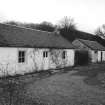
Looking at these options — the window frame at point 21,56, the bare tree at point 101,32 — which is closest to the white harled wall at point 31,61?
the window frame at point 21,56

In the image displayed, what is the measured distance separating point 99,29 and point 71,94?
6211 cm

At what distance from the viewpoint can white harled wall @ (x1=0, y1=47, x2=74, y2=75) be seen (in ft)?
44.7

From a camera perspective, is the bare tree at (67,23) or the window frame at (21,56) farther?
the bare tree at (67,23)

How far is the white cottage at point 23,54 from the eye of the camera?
13.8 m

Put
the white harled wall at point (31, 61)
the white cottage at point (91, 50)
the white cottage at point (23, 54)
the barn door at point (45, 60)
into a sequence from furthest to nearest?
the white cottage at point (91, 50), the barn door at point (45, 60), the white cottage at point (23, 54), the white harled wall at point (31, 61)

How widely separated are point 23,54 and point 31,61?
131 centimetres

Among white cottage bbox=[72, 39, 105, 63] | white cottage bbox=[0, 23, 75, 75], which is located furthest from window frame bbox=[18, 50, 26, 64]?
white cottage bbox=[72, 39, 105, 63]

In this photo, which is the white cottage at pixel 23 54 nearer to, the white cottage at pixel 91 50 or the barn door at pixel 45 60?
the barn door at pixel 45 60

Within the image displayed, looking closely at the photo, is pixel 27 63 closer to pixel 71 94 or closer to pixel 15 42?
pixel 15 42

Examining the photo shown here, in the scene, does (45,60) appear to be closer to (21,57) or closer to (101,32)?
(21,57)

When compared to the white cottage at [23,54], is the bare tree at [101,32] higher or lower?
higher

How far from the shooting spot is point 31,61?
53.5 ft

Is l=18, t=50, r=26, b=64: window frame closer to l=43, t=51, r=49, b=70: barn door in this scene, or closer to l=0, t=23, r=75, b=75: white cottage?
l=0, t=23, r=75, b=75: white cottage

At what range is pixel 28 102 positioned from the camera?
734 cm
